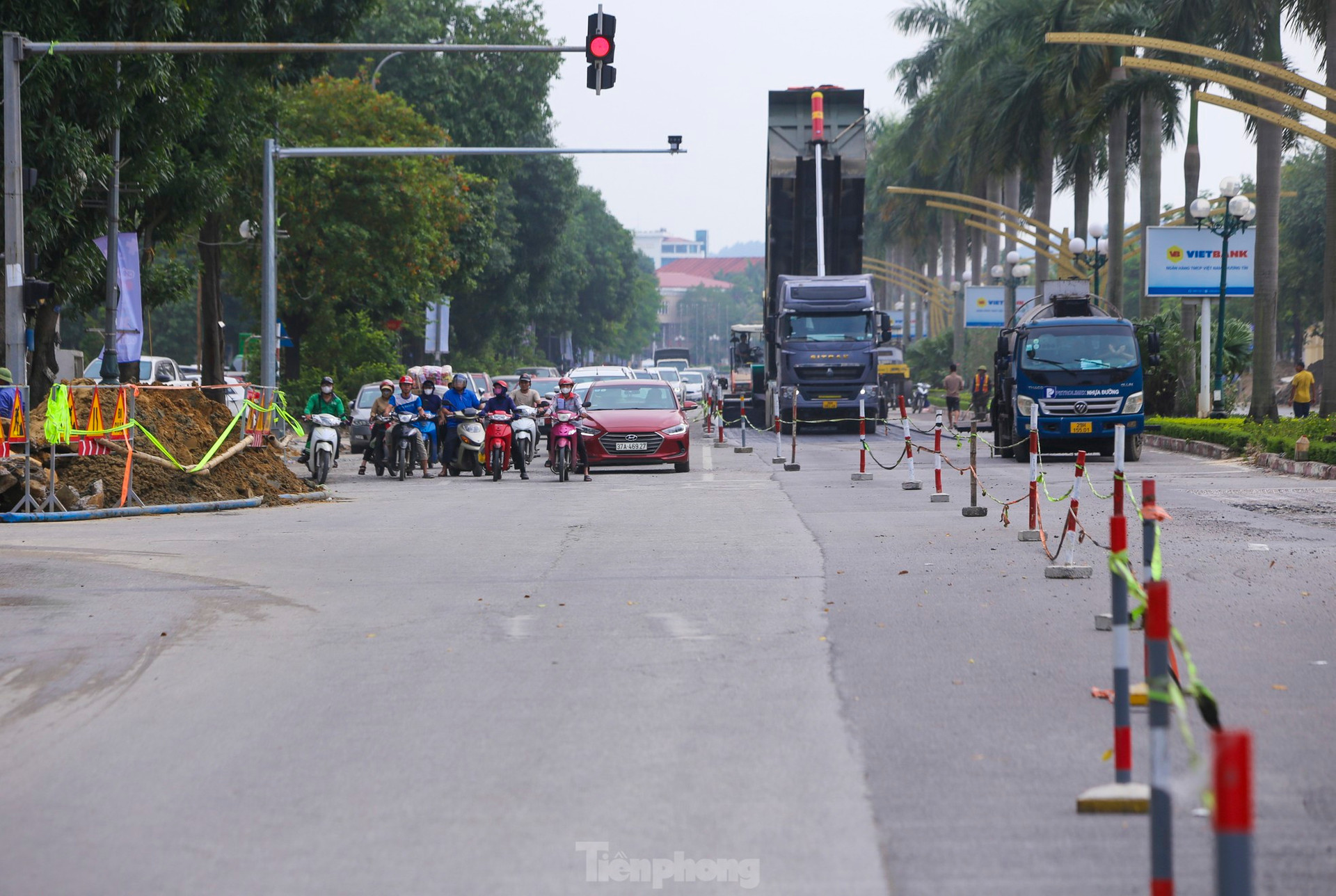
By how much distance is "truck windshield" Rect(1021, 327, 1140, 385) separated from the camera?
2650 centimetres

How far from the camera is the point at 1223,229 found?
35250mm

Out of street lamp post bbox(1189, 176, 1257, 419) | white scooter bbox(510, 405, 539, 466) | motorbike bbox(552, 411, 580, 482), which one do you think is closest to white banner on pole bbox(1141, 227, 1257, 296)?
street lamp post bbox(1189, 176, 1257, 419)

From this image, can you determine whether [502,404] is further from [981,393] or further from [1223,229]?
[981,393]

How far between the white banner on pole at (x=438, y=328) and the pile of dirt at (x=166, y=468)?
31.8 metres

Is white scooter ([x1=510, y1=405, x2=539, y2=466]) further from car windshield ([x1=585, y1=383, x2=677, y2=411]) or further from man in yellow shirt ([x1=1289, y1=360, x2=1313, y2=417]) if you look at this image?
man in yellow shirt ([x1=1289, y1=360, x2=1313, y2=417])

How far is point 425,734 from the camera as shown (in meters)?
6.41

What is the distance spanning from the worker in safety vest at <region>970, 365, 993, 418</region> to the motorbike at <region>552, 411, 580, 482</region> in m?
21.7

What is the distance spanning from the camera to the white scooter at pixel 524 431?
76.8 feet

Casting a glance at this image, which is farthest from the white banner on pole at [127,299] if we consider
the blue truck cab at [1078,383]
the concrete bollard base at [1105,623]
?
the concrete bollard base at [1105,623]

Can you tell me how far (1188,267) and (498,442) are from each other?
66.8ft

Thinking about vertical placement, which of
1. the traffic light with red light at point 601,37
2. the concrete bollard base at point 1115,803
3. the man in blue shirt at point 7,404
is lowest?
the concrete bollard base at point 1115,803

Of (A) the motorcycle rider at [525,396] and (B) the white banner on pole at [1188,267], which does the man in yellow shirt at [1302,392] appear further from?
(A) the motorcycle rider at [525,396]

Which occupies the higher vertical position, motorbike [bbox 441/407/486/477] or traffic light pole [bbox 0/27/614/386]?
traffic light pole [bbox 0/27/614/386]

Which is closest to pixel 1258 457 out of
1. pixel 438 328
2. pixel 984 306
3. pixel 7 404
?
pixel 7 404
